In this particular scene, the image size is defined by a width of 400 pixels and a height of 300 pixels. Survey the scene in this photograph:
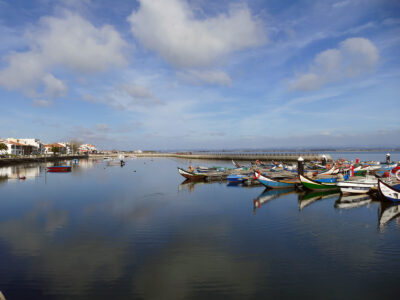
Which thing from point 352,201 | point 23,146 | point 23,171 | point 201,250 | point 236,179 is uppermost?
point 23,146

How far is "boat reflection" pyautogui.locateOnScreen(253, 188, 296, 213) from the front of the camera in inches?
911

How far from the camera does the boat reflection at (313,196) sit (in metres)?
23.0

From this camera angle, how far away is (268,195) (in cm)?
2697

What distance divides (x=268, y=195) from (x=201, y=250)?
15.8 meters

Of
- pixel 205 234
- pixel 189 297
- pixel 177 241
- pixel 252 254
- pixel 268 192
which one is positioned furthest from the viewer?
pixel 268 192

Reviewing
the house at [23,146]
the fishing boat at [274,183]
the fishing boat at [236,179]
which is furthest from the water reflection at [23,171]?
the house at [23,146]

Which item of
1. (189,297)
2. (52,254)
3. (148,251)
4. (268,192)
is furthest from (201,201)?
(189,297)

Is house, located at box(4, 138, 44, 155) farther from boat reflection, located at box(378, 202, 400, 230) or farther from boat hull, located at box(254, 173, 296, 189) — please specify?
boat reflection, located at box(378, 202, 400, 230)

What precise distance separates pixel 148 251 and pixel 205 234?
12.1ft

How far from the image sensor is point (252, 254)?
480 inches

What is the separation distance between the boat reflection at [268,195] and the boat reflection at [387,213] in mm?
8411

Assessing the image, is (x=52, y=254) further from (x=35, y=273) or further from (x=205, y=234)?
(x=205, y=234)

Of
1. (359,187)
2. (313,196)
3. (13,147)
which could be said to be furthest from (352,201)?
(13,147)

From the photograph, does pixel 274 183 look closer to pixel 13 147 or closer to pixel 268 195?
pixel 268 195
